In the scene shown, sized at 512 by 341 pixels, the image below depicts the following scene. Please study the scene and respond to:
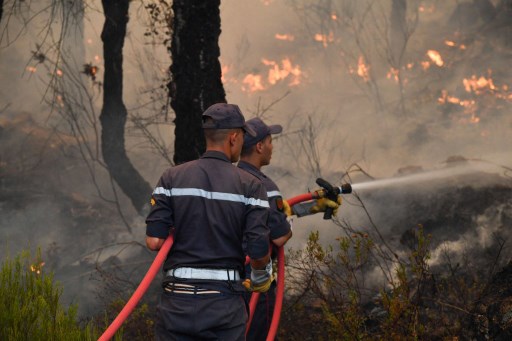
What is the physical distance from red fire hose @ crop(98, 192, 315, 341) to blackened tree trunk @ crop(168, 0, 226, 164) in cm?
185

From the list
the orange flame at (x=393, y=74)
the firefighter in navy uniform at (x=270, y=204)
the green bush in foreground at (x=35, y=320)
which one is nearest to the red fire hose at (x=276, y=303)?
the firefighter in navy uniform at (x=270, y=204)

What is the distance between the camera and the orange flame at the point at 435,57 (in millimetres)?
17609

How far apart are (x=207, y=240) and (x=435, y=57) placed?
16073mm

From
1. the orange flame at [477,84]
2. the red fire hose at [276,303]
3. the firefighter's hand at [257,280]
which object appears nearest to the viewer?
the firefighter's hand at [257,280]

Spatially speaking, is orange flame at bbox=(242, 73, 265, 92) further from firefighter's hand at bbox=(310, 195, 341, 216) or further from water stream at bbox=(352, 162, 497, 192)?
firefighter's hand at bbox=(310, 195, 341, 216)

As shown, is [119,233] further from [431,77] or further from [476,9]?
[476,9]

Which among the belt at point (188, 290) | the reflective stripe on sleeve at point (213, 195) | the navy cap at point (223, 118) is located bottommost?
the belt at point (188, 290)

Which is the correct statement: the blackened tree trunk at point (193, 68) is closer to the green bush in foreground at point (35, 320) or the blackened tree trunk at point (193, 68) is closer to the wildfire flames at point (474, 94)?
the green bush in foreground at point (35, 320)

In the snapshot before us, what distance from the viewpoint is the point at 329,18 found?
67.6ft

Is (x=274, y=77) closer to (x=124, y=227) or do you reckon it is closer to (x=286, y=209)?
(x=124, y=227)

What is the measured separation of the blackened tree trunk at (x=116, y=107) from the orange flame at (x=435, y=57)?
10.9 metres

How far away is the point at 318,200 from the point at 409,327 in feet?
3.78

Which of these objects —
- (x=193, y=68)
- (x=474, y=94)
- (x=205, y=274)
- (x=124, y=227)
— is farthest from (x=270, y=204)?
(x=474, y=94)

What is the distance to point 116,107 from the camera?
9898 mm
